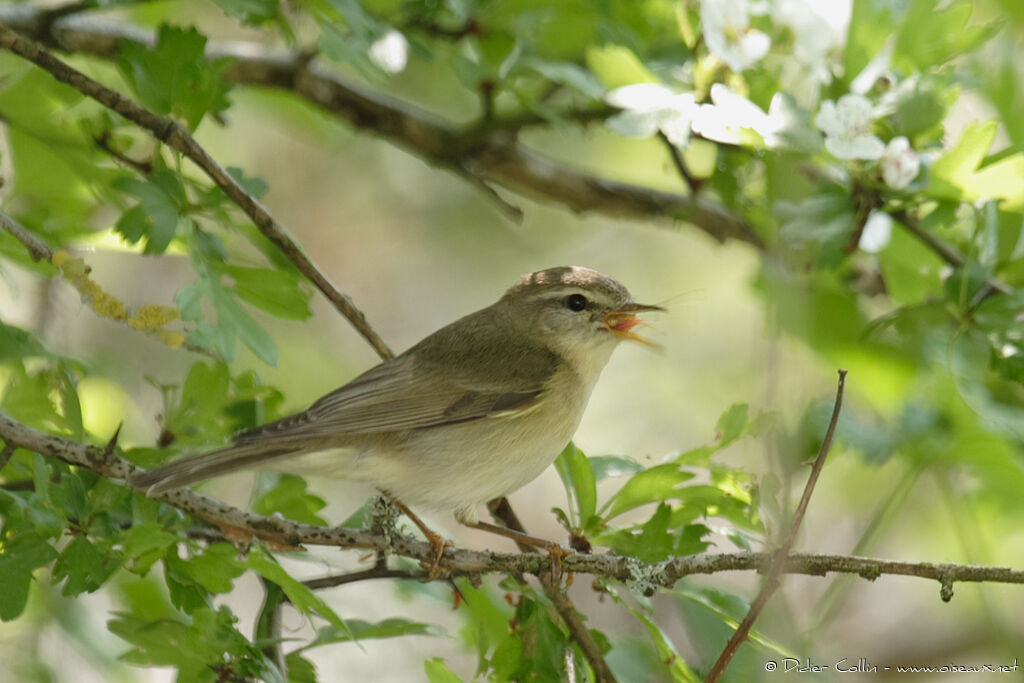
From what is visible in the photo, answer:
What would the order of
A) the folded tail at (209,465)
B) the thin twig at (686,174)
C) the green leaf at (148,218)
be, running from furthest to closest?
the thin twig at (686,174) < the green leaf at (148,218) < the folded tail at (209,465)

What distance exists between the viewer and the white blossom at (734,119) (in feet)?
9.43

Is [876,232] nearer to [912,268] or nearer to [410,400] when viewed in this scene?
[912,268]

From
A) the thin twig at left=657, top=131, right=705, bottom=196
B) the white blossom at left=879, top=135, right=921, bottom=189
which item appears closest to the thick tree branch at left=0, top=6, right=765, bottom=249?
the thin twig at left=657, top=131, right=705, bottom=196

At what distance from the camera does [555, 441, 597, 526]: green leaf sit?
8.79ft

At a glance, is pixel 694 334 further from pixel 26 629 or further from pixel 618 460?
pixel 26 629

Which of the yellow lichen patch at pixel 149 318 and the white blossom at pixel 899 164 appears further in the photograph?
the white blossom at pixel 899 164

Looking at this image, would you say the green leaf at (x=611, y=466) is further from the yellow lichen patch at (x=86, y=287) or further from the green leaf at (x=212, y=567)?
the yellow lichen patch at (x=86, y=287)

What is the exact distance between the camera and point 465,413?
3.44 meters

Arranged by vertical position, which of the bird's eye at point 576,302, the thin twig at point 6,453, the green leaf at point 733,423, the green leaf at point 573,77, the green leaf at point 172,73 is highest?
the green leaf at point 573,77

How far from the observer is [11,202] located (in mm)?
3189

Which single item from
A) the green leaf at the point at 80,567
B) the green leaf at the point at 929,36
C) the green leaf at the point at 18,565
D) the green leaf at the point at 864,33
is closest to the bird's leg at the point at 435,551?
the green leaf at the point at 80,567

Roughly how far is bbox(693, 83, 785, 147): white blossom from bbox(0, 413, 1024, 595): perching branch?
3.87 ft

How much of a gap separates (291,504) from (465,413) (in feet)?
2.74

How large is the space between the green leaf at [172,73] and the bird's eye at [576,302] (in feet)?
4.90
